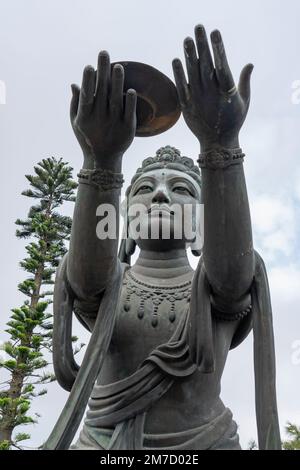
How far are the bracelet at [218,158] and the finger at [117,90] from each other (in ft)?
2.09

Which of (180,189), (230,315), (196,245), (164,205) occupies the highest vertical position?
(180,189)

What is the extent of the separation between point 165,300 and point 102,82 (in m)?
1.80

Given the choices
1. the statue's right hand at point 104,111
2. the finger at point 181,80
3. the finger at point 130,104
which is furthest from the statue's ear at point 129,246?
the finger at point 181,80

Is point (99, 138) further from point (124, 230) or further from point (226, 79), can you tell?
point (124, 230)

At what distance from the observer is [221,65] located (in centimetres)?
362

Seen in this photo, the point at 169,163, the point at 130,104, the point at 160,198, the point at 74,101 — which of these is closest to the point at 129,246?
the point at 160,198

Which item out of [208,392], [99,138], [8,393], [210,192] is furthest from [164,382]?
[8,393]

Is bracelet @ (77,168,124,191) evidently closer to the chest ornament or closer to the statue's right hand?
the statue's right hand

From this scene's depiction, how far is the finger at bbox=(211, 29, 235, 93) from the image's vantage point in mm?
3594

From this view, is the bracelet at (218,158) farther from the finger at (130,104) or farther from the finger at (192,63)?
the finger at (130,104)

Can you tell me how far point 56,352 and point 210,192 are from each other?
164cm

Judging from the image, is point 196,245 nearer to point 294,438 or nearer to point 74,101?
point 74,101

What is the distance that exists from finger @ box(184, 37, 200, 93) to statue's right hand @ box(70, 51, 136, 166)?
0.39 meters

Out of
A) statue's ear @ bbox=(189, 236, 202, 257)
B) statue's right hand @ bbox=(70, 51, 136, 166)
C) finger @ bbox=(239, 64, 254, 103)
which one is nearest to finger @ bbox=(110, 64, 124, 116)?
statue's right hand @ bbox=(70, 51, 136, 166)
